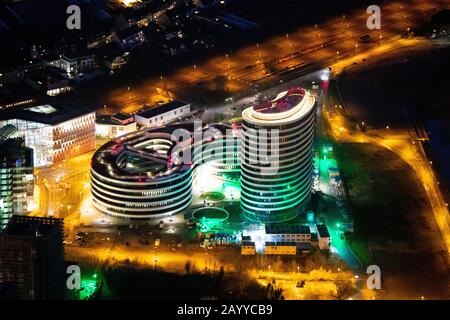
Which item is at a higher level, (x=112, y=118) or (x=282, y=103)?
(x=112, y=118)

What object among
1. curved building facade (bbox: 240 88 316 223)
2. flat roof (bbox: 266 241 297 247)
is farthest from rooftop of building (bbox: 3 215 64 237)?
curved building facade (bbox: 240 88 316 223)

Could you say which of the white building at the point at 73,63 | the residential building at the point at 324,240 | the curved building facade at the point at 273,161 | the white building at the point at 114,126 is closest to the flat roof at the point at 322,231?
the residential building at the point at 324,240

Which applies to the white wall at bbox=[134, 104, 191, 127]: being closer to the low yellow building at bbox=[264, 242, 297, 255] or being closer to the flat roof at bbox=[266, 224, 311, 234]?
the flat roof at bbox=[266, 224, 311, 234]

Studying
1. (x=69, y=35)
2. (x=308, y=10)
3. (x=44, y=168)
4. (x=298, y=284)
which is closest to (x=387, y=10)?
(x=308, y=10)

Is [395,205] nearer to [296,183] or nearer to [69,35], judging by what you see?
[296,183]

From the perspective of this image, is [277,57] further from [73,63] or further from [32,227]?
[32,227]

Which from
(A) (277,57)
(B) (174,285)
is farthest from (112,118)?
(B) (174,285)
